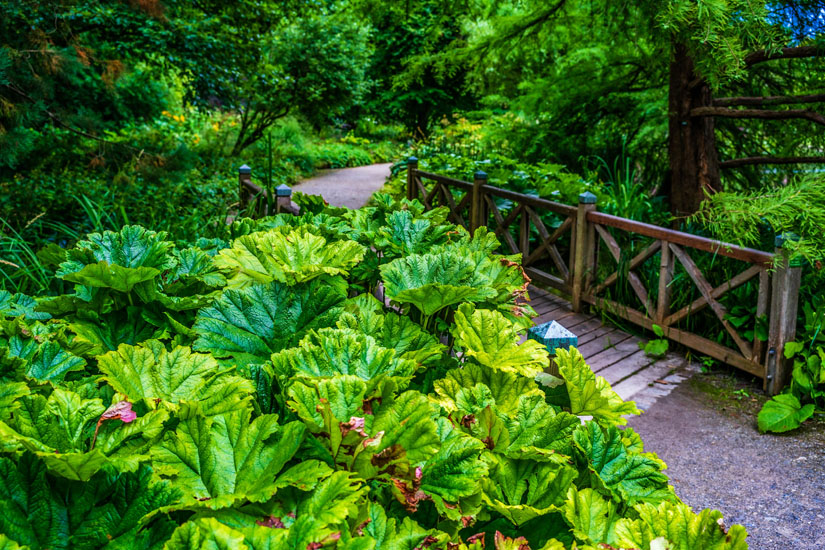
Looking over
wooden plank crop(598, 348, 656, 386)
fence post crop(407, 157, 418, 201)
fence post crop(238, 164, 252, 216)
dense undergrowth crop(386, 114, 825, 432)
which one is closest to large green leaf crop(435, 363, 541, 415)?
dense undergrowth crop(386, 114, 825, 432)

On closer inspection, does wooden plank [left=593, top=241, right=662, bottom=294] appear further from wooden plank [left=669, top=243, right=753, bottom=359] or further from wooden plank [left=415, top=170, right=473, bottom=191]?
wooden plank [left=415, top=170, right=473, bottom=191]

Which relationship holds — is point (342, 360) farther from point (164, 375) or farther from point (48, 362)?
point (48, 362)

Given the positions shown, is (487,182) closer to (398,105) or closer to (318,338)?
(318,338)

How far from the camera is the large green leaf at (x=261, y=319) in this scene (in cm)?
124

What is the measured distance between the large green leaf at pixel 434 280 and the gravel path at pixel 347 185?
9624 millimetres

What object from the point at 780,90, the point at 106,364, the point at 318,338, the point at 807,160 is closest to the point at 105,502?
the point at 106,364

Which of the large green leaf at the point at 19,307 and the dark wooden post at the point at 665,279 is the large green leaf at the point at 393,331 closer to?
the large green leaf at the point at 19,307

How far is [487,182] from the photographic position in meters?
8.09

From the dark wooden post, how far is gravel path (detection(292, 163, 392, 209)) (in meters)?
6.42

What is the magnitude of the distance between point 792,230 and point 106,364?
4.48 m

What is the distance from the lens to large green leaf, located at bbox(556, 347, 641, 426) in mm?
1158

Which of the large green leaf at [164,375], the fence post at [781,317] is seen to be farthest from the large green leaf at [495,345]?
the fence post at [781,317]

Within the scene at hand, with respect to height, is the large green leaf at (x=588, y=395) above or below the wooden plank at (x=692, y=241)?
above

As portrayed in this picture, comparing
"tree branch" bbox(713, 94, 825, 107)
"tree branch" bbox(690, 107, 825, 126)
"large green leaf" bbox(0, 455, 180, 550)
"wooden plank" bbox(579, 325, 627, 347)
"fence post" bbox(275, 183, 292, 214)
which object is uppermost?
"tree branch" bbox(713, 94, 825, 107)
